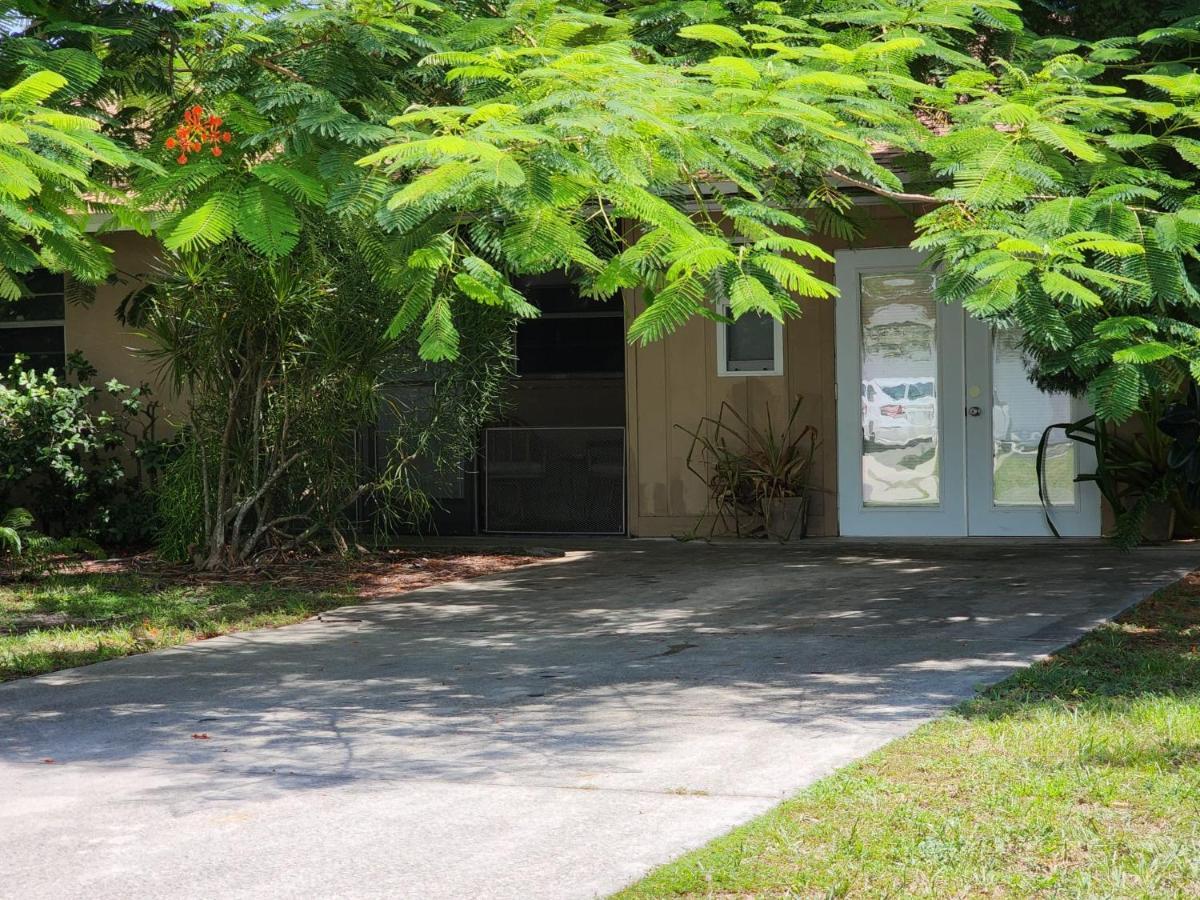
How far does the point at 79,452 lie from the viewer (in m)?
13.2

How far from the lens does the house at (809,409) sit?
12.0 meters

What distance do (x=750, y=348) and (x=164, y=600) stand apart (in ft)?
18.8

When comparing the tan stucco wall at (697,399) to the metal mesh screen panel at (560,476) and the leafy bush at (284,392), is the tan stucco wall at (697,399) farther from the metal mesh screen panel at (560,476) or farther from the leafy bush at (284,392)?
the leafy bush at (284,392)

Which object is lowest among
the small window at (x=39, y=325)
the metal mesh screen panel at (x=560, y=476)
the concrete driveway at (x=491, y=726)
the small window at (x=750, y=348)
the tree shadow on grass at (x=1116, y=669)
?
the concrete driveway at (x=491, y=726)

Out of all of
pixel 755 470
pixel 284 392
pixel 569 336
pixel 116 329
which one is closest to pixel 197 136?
pixel 284 392

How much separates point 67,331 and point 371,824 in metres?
11.0

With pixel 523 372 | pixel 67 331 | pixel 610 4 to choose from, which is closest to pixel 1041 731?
pixel 610 4

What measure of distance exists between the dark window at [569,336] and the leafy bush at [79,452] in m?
3.63

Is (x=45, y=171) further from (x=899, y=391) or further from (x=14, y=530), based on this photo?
(x=899, y=391)

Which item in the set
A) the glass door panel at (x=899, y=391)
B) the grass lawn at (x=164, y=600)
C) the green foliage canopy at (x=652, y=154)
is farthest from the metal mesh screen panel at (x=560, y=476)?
the green foliage canopy at (x=652, y=154)

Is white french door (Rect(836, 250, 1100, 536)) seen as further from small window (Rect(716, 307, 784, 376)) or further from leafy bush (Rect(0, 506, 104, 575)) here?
leafy bush (Rect(0, 506, 104, 575))

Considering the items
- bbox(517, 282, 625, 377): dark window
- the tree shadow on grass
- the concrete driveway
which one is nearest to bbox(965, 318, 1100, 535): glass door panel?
the concrete driveway

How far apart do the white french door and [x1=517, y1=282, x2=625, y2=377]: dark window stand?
7.81 feet

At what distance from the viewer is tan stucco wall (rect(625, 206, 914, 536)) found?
41.0 ft
